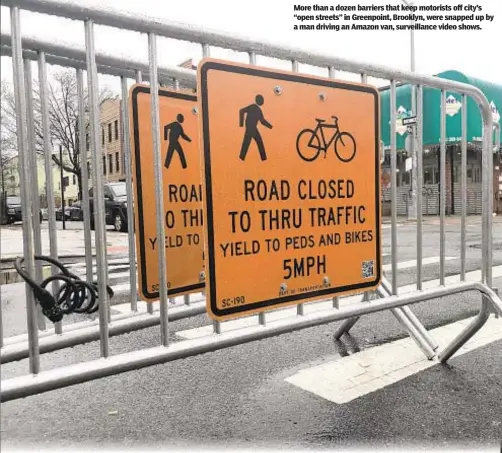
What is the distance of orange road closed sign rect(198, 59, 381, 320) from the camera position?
193cm

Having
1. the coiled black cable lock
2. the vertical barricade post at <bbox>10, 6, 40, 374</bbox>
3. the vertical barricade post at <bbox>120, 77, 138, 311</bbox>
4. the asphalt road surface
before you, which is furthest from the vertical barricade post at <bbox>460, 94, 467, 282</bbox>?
the vertical barricade post at <bbox>10, 6, 40, 374</bbox>

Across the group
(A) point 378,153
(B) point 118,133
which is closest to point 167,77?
(B) point 118,133

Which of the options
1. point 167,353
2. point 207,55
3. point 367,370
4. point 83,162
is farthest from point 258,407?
point 207,55

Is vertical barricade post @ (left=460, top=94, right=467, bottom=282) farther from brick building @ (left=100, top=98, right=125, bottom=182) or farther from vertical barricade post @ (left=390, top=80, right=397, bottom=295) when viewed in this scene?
brick building @ (left=100, top=98, right=125, bottom=182)

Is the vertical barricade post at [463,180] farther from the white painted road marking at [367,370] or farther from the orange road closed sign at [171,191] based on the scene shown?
the orange road closed sign at [171,191]

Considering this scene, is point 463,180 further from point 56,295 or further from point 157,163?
A: point 56,295

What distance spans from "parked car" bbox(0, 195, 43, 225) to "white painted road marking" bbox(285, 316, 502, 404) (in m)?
1.80

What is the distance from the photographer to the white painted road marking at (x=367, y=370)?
2.95 m

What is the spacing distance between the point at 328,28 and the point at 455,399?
6279mm

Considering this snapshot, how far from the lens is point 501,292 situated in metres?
5.78

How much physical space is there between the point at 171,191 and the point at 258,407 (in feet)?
3.94

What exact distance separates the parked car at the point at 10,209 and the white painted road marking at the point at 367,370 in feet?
5.90

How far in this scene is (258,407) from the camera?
9.00 ft

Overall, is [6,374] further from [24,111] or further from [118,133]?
[118,133]
